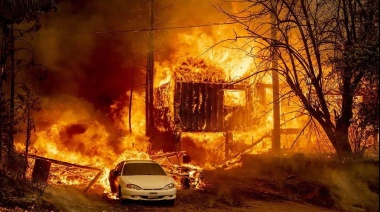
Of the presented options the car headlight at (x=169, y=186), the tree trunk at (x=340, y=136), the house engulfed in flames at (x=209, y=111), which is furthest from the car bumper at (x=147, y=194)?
the house engulfed in flames at (x=209, y=111)

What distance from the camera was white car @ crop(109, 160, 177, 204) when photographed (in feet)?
45.8

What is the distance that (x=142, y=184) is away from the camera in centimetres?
1420

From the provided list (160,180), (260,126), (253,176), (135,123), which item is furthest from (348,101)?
(135,123)

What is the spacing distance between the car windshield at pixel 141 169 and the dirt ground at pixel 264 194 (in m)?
1.10

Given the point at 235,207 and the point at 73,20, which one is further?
the point at 73,20

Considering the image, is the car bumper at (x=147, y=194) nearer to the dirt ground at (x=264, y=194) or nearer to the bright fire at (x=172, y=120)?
the dirt ground at (x=264, y=194)

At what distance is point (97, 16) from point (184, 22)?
7.36 meters

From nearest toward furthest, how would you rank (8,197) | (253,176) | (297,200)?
(8,197)
(297,200)
(253,176)

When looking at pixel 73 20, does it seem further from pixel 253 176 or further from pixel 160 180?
pixel 160 180

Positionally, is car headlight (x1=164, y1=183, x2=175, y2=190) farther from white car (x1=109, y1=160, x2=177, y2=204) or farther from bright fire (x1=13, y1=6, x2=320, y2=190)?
bright fire (x1=13, y1=6, x2=320, y2=190)

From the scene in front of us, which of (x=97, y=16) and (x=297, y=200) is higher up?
(x=97, y=16)

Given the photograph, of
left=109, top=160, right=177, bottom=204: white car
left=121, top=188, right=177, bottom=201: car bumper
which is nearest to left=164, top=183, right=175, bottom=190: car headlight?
left=109, top=160, right=177, bottom=204: white car

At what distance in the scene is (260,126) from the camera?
92.2ft

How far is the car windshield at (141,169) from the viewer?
15.4 meters
